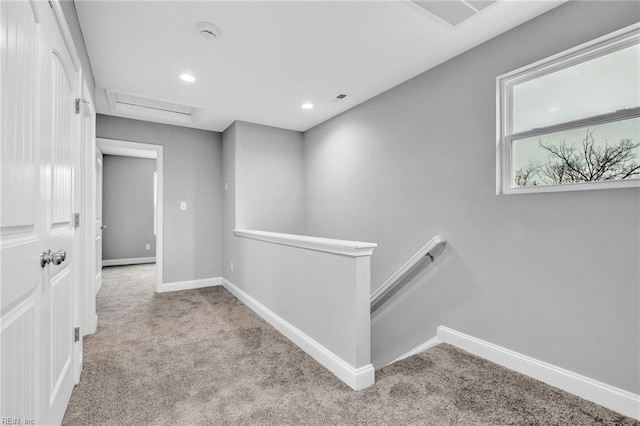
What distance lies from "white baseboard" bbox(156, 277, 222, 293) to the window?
3.86 metres

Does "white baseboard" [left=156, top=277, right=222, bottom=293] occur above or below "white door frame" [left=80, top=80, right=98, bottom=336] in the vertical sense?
below

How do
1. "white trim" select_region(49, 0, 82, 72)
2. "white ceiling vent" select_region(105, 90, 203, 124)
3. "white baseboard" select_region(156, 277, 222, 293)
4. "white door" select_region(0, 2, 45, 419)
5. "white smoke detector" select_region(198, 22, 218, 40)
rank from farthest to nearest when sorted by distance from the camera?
"white baseboard" select_region(156, 277, 222, 293) < "white ceiling vent" select_region(105, 90, 203, 124) < "white smoke detector" select_region(198, 22, 218, 40) < "white trim" select_region(49, 0, 82, 72) < "white door" select_region(0, 2, 45, 419)

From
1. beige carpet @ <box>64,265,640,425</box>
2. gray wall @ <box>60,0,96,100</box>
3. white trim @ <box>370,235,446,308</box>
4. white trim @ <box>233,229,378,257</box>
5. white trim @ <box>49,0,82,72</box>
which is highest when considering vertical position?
gray wall @ <box>60,0,96,100</box>

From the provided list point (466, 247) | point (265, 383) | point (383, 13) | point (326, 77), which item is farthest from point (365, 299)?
point (326, 77)

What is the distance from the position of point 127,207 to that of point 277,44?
18.7ft

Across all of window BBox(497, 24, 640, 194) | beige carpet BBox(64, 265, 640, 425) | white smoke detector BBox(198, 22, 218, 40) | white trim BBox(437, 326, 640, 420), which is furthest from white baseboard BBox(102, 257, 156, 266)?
window BBox(497, 24, 640, 194)

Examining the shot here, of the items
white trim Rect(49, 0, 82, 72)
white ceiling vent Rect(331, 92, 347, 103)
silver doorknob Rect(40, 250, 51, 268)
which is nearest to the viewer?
silver doorknob Rect(40, 250, 51, 268)

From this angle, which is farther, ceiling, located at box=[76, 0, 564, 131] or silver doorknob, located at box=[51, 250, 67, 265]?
ceiling, located at box=[76, 0, 564, 131]

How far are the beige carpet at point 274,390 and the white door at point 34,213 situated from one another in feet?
1.31

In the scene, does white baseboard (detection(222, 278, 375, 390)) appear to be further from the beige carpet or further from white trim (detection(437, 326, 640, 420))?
white trim (detection(437, 326, 640, 420))

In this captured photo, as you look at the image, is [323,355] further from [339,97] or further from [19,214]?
[339,97]

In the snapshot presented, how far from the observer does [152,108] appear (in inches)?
150

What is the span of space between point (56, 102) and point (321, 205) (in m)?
3.03

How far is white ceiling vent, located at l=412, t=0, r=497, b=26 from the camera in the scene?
6.07 ft
